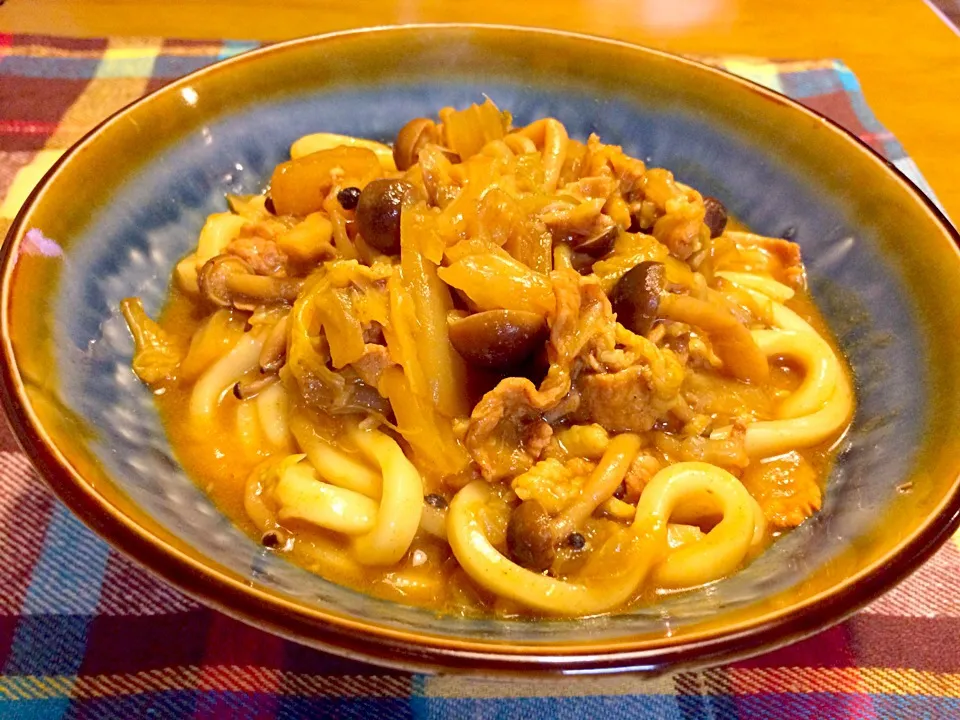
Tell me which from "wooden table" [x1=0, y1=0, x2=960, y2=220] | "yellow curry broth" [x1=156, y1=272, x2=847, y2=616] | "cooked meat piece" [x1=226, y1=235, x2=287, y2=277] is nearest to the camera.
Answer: "yellow curry broth" [x1=156, y1=272, x2=847, y2=616]

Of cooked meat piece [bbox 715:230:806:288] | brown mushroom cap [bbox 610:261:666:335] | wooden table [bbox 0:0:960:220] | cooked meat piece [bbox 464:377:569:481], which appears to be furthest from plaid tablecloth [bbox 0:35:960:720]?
wooden table [bbox 0:0:960:220]

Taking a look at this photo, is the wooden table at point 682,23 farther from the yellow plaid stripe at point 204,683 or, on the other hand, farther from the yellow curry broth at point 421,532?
the yellow plaid stripe at point 204,683

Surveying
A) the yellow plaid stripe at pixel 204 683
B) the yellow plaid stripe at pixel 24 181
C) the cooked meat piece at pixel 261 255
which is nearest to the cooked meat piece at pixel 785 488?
the yellow plaid stripe at pixel 204 683

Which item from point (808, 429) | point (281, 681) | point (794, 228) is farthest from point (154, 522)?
point (794, 228)

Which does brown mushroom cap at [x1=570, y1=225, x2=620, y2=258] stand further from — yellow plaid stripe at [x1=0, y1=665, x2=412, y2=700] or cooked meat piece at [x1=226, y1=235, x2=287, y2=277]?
yellow plaid stripe at [x1=0, y1=665, x2=412, y2=700]

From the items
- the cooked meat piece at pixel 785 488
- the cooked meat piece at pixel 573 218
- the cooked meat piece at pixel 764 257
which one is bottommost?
the cooked meat piece at pixel 785 488

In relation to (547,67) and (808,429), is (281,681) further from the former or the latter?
(547,67)
